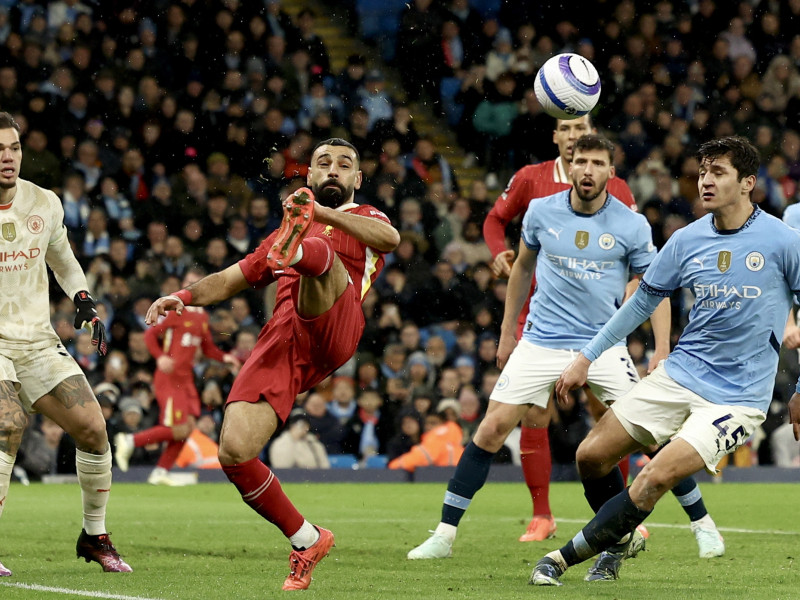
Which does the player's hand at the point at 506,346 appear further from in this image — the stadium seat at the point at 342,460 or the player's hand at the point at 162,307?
→ the stadium seat at the point at 342,460

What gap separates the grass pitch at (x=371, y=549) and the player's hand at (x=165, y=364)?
1.47 metres

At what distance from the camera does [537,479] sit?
8.58 m

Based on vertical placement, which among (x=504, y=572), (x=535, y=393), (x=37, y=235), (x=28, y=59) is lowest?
(x=504, y=572)

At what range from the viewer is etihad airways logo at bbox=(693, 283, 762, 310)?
5914mm

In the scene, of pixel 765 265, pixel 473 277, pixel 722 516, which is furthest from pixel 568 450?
pixel 765 265

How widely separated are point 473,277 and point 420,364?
5.81 ft

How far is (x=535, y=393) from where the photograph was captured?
749 centimetres

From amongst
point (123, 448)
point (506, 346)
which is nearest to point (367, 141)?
point (123, 448)

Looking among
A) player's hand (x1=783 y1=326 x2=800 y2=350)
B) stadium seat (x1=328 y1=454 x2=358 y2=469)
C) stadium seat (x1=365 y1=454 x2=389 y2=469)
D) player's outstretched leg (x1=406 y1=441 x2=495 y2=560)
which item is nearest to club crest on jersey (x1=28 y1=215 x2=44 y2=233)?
player's outstretched leg (x1=406 y1=441 x2=495 y2=560)

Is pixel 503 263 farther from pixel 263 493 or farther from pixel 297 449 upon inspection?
pixel 297 449

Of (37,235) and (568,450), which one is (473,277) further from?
(37,235)

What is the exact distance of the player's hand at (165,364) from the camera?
13.8m

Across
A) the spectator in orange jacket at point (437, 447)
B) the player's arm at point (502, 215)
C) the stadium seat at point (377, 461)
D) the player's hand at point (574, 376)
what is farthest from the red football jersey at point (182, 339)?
the player's hand at point (574, 376)

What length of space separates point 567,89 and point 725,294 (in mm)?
2670
